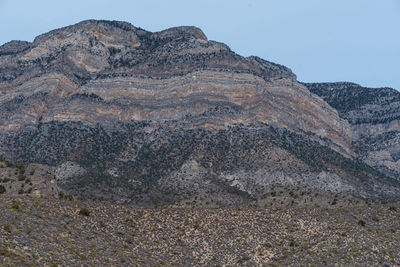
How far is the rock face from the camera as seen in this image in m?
90.5

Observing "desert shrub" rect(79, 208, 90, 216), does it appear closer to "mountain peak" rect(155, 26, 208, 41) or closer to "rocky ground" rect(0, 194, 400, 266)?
"rocky ground" rect(0, 194, 400, 266)

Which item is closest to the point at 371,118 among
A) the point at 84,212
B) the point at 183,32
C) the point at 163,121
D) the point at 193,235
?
the point at 183,32

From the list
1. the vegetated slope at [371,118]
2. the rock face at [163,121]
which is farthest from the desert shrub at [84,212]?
the vegetated slope at [371,118]

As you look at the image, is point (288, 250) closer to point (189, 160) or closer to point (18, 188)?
point (18, 188)

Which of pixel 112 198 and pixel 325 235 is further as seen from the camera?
pixel 112 198

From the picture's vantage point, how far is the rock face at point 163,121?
9050 centimetres

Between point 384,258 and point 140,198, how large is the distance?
145 feet

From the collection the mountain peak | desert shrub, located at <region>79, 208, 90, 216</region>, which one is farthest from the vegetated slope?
desert shrub, located at <region>79, 208, 90, 216</region>

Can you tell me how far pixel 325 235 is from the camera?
165 feet

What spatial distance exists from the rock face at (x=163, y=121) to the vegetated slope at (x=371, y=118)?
9.70 feet

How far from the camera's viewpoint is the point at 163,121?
372 feet

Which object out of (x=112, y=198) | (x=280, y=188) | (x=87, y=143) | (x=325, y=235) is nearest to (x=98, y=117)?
(x=87, y=143)

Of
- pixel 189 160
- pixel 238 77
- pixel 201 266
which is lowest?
pixel 201 266

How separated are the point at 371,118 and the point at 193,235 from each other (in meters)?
103
